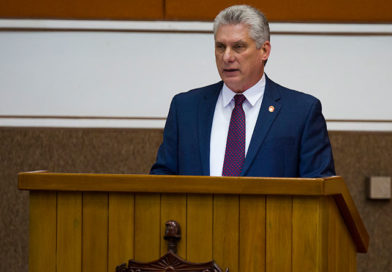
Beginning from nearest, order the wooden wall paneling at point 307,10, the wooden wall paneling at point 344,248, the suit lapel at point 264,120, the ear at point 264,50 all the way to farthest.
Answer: the wooden wall paneling at point 344,248 < the suit lapel at point 264,120 < the ear at point 264,50 < the wooden wall paneling at point 307,10

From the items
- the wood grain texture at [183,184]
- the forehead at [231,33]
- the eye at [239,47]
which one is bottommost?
the wood grain texture at [183,184]

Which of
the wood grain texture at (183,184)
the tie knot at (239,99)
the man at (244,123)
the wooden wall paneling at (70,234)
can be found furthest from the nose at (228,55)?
the wooden wall paneling at (70,234)

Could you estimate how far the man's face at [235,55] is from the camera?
2.19 metres

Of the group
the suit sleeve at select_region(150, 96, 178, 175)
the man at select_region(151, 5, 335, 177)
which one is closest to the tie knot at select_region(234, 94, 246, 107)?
the man at select_region(151, 5, 335, 177)

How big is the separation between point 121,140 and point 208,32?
0.69 metres

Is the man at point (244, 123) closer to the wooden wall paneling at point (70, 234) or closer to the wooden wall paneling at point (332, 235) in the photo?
the wooden wall paneling at point (332, 235)

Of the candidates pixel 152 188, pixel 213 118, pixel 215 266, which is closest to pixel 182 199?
pixel 152 188

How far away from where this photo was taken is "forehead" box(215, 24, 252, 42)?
2188 mm

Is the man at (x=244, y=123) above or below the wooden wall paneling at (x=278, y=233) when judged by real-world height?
above

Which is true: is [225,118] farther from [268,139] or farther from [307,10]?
[307,10]

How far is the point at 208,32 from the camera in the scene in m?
3.31

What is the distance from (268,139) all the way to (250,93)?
21 cm

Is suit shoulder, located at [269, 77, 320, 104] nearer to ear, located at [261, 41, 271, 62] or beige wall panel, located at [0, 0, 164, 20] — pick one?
ear, located at [261, 41, 271, 62]

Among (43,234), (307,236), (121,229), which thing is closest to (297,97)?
(307,236)
